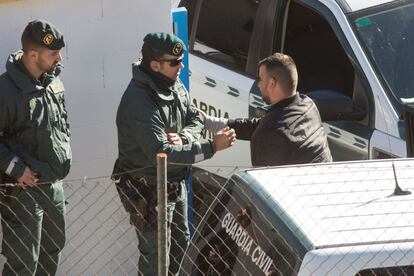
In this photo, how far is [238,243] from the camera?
16.5 feet

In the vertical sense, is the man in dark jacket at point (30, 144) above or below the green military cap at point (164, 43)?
below

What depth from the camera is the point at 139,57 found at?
295 inches

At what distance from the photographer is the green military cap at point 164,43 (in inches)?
263

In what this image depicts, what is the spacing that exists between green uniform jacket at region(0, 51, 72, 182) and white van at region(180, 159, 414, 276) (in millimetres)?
1493

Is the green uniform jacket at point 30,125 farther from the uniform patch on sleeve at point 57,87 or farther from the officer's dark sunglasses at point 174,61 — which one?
the officer's dark sunglasses at point 174,61

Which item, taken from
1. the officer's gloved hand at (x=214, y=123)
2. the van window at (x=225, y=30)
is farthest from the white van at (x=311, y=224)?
the van window at (x=225, y=30)

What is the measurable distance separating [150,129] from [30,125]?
0.70m

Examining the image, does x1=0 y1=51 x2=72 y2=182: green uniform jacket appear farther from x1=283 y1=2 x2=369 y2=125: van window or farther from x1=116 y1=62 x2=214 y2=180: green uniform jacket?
x1=283 y1=2 x2=369 y2=125: van window

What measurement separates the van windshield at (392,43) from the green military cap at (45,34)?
2.24m

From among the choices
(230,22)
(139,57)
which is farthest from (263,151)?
(230,22)

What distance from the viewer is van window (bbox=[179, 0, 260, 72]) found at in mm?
8578

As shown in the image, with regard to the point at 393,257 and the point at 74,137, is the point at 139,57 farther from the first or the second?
the point at 393,257

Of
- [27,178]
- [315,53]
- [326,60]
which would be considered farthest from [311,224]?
[315,53]

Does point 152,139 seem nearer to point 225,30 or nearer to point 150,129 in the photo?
point 150,129
